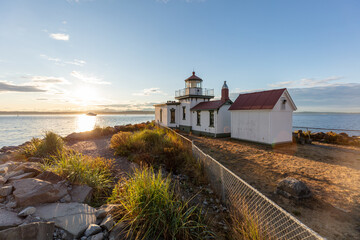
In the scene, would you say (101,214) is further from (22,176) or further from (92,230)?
(22,176)

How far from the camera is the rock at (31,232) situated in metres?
2.43

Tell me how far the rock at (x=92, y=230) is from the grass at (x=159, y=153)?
11.5 feet

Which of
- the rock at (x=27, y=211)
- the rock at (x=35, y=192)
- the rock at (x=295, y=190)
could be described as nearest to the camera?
the rock at (x=27, y=211)

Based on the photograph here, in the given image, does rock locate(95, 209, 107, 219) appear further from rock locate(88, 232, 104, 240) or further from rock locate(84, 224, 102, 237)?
rock locate(88, 232, 104, 240)

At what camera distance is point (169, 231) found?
312cm

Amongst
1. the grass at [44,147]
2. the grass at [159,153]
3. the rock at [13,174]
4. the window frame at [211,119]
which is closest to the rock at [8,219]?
the rock at [13,174]

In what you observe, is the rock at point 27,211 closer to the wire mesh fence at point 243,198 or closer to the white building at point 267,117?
the wire mesh fence at point 243,198

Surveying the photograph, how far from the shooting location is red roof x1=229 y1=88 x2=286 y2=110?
13866 mm

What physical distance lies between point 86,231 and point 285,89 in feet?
53.0

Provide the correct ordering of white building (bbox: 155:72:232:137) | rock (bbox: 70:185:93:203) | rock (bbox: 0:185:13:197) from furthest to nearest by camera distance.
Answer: white building (bbox: 155:72:232:137) < rock (bbox: 70:185:93:203) < rock (bbox: 0:185:13:197)

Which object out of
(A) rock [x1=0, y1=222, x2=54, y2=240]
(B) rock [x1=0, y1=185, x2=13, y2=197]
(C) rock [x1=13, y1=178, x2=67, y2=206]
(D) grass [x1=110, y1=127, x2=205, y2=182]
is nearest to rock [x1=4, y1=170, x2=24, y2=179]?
(C) rock [x1=13, y1=178, x2=67, y2=206]

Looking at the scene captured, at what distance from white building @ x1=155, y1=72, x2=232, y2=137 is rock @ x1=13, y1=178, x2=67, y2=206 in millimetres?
16507

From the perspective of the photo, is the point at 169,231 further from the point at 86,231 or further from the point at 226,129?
the point at 226,129

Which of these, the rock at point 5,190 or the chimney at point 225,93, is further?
the chimney at point 225,93
